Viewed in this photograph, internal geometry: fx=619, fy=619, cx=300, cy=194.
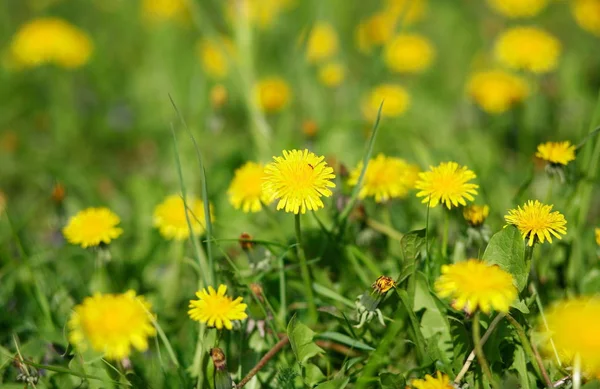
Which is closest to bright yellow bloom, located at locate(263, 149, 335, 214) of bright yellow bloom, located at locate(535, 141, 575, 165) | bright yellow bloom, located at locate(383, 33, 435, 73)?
bright yellow bloom, located at locate(535, 141, 575, 165)

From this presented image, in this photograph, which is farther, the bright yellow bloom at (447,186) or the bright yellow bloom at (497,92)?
the bright yellow bloom at (497,92)

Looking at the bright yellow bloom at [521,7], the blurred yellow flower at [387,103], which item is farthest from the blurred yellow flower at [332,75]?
the bright yellow bloom at [521,7]

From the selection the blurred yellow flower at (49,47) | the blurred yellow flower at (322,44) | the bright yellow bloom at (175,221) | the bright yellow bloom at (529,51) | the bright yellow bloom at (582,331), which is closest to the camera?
the bright yellow bloom at (582,331)

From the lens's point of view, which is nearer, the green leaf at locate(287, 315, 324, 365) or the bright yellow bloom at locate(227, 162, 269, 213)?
the green leaf at locate(287, 315, 324, 365)

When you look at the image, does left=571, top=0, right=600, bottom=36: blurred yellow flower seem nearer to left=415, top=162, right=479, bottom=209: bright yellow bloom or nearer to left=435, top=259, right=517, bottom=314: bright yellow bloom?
left=415, top=162, right=479, bottom=209: bright yellow bloom

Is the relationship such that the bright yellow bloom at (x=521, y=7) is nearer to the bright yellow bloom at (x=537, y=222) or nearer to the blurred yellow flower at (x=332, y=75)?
the blurred yellow flower at (x=332, y=75)

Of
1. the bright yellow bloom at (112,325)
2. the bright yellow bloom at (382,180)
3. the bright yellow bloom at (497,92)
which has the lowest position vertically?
the bright yellow bloom at (112,325)
